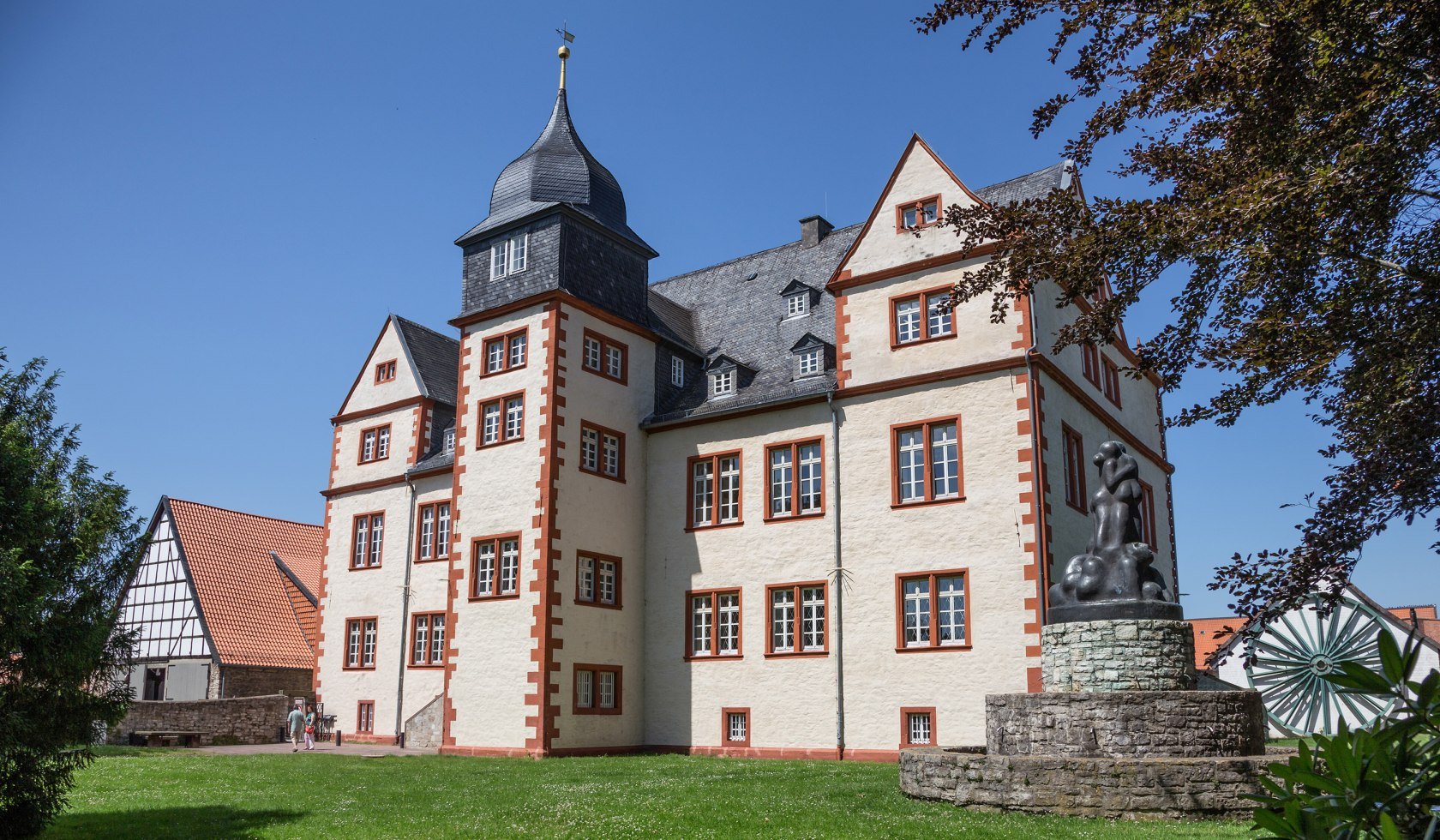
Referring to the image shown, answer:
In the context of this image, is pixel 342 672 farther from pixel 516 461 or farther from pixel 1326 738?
pixel 1326 738

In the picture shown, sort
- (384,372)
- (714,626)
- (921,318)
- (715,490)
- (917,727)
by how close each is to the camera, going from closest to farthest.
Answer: (917,727) < (921,318) < (714,626) < (715,490) < (384,372)

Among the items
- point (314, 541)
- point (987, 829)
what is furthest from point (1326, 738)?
point (314, 541)

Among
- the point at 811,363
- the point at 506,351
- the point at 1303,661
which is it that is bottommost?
the point at 1303,661

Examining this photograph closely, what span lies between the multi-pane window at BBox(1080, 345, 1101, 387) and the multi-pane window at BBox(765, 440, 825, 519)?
6.83 m

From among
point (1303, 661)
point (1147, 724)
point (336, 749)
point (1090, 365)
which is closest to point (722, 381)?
point (1090, 365)

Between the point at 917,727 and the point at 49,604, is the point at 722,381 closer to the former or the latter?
the point at 917,727

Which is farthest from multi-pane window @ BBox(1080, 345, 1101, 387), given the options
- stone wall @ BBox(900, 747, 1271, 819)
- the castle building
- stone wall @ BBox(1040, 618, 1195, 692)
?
stone wall @ BBox(900, 747, 1271, 819)

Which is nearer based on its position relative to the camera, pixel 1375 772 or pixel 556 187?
pixel 1375 772

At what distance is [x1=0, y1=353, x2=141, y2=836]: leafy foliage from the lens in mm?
11625

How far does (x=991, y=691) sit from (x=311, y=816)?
13126mm

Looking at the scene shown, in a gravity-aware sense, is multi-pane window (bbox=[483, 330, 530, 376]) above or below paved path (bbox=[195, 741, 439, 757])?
above

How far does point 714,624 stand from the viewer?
2572 cm

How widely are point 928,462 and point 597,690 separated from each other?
9.26 m

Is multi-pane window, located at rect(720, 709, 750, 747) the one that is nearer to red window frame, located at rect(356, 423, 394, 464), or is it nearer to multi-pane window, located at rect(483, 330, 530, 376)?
multi-pane window, located at rect(483, 330, 530, 376)
